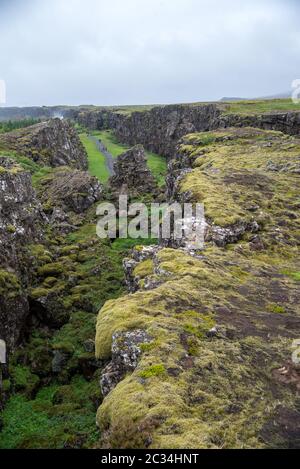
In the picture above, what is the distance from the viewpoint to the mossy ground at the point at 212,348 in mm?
10867

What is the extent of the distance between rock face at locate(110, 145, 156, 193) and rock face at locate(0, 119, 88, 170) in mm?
17711

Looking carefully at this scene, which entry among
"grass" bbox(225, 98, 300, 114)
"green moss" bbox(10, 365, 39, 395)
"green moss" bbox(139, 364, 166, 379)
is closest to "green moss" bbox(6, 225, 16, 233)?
"green moss" bbox(10, 365, 39, 395)

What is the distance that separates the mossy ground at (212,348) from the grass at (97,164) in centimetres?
7232

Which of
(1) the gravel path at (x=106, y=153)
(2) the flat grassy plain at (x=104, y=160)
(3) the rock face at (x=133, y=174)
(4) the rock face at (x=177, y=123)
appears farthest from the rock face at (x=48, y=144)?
(4) the rock face at (x=177, y=123)

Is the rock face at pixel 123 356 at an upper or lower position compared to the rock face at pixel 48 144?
lower

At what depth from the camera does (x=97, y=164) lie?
111500 millimetres

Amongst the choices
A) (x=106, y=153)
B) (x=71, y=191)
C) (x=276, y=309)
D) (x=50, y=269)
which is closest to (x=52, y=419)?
(x=276, y=309)

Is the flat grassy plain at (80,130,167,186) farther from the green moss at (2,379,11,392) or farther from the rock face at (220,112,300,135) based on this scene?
the green moss at (2,379,11,392)

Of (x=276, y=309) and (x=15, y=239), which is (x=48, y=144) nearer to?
(x=15, y=239)

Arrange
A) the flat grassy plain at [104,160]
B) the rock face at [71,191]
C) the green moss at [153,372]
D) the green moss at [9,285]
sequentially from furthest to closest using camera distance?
1. the flat grassy plain at [104,160]
2. the rock face at [71,191]
3. the green moss at [9,285]
4. the green moss at [153,372]

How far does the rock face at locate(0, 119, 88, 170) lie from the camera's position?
8562 cm

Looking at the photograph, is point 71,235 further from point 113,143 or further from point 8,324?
point 113,143

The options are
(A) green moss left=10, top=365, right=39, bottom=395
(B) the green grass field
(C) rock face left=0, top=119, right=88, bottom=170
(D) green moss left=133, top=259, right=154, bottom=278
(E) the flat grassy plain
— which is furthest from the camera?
(E) the flat grassy plain

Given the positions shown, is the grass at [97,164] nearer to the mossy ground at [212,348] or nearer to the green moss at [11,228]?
the green moss at [11,228]
